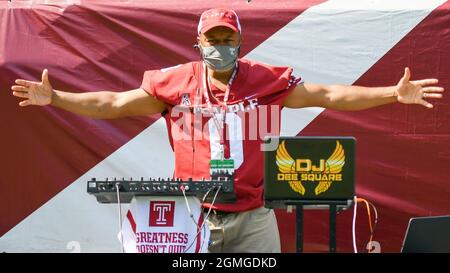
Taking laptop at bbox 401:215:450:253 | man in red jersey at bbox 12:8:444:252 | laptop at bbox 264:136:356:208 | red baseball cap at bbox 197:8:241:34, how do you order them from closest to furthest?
laptop at bbox 264:136:356:208, laptop at bbox 401:215:450:253, man in red jersey at bbox 12:8:444:252, red baseball cap at bbox 197:8:241:34

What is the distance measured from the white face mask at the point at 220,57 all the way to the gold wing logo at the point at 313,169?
0.87 metres

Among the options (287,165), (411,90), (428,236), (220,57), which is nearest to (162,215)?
(287,165)

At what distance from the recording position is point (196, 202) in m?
3.53

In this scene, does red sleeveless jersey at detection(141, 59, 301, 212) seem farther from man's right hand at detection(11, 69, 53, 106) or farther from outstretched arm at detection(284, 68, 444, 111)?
man's right hand at detection(11, 69, 53, 106)

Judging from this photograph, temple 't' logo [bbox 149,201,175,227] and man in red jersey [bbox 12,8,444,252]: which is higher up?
man in red jersey [bbox 12,8,444,252]

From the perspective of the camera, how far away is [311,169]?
136 inches

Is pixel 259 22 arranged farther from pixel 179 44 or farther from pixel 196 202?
pixel 196 202

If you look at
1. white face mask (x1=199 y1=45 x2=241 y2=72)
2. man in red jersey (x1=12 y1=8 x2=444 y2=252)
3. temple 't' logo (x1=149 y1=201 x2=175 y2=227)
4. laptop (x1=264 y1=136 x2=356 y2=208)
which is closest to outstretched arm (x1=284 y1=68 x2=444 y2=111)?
man in red jersey (x1=12 y1=8 x2=444 y2=252)

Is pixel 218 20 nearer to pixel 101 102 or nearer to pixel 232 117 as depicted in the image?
pixel 232 117

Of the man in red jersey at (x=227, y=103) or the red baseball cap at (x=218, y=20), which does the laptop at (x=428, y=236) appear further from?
the red baseball cap at (x=218, y=20)

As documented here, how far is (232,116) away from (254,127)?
0.12 metres

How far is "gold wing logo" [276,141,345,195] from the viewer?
345 cm

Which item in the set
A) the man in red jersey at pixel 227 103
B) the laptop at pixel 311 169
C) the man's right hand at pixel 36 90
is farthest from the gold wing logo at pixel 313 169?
the man's right hand at pixel 36 90
